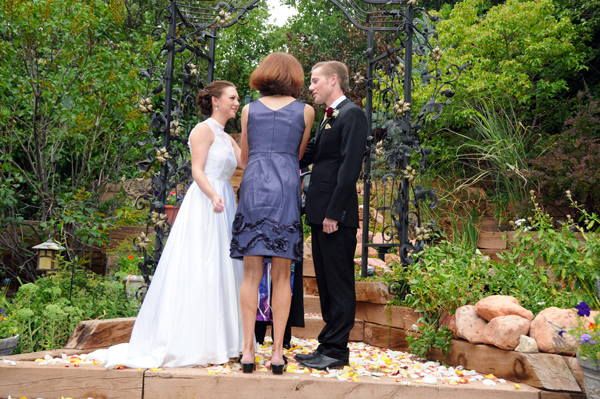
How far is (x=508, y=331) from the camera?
8.16ft

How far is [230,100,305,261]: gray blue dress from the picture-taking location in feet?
8.29

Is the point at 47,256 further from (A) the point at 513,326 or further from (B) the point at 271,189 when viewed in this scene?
(A) the point at 513,326

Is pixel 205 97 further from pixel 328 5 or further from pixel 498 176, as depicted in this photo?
pixel 328 5

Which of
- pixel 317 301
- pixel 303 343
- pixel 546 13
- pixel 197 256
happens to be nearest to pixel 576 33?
pixel 546 13

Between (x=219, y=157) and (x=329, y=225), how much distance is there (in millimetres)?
903

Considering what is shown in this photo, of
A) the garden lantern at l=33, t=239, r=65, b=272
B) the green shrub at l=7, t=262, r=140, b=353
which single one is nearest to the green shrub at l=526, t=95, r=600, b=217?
the green shrub at l=7, t=262, r=140, b=353

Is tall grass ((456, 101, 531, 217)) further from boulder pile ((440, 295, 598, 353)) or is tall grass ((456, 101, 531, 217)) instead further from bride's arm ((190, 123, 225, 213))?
bride's arm ((190, 123, 225, 213))

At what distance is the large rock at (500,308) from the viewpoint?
8.66 feet

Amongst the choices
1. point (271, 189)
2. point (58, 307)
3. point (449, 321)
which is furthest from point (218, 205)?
point (449, 321)

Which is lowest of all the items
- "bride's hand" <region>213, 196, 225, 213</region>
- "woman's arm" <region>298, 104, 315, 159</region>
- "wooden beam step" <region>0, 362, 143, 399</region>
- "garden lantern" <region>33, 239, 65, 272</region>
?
"wooden beam step" <region>0, 362, 143, 399</region>

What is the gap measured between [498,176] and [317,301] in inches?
145

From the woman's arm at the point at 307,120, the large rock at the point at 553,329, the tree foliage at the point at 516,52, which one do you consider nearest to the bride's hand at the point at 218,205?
the woman's arm at the point at 307,120

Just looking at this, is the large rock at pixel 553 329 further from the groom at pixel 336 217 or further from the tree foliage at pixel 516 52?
the tree foliage at pixel 516 52

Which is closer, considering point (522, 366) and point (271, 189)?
point (522, 366)
